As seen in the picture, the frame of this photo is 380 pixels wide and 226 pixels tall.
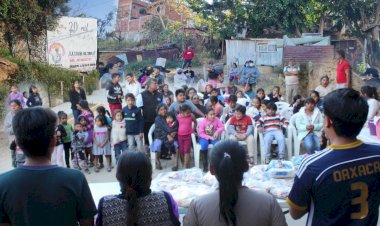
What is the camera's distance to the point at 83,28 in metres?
16.9

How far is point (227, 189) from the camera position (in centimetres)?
213

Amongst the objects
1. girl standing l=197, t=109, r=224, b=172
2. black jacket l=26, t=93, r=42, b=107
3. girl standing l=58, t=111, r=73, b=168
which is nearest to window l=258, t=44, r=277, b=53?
black jacket l=26, t=93, r=42, b=107

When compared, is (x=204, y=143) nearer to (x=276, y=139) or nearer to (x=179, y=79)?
(x=276, y=139)

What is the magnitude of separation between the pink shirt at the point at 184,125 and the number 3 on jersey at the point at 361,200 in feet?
16.2

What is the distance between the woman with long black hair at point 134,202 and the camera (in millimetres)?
2242

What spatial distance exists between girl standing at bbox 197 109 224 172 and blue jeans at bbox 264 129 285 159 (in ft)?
2.49

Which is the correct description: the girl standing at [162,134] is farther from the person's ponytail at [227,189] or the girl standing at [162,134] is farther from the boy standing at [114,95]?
the person's ponytail at [227,189]

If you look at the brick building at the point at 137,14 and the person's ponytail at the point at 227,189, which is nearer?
the person's ponytail at the point at 227,189

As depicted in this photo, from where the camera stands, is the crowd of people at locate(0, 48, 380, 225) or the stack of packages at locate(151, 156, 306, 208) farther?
the stack of packages at locate(151, 156, 306, 208)

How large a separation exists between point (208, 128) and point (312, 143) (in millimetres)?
1692

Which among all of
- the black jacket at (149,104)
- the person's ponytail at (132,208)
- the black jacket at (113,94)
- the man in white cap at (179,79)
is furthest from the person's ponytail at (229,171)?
the man in white cap at (179,79)

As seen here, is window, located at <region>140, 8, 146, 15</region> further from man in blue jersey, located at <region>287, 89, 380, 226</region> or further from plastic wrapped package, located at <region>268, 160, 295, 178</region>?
man in blue jersey, located at <region>287, 89, 380, 226</region>

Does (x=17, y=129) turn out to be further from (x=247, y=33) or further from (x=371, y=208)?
(x=247, y=33)

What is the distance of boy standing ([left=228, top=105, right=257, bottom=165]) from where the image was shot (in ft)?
23.0
